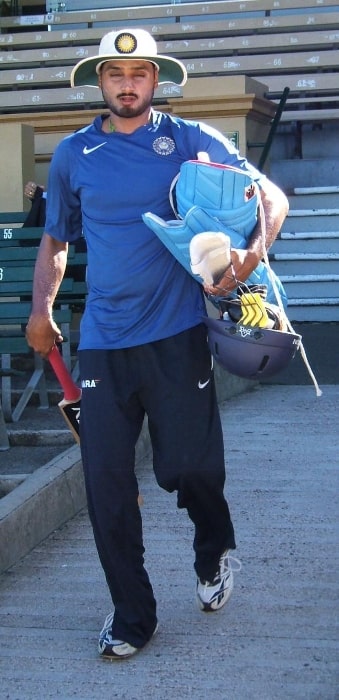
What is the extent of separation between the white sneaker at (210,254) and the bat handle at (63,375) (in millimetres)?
768

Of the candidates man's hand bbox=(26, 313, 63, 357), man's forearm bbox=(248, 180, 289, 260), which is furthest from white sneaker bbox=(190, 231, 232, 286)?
man's hand bbox=(26, 313, 63, 357)

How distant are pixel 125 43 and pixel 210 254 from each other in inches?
32.0

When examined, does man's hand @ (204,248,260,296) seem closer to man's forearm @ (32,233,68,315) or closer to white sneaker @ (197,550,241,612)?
man's forearm @ (32,233,68,315)

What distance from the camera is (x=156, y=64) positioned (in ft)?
11.4

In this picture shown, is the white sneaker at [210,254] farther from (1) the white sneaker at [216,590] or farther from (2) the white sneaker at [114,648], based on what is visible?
(2) the white sneaker at [114,648]

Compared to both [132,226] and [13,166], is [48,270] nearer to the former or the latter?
[132,226]

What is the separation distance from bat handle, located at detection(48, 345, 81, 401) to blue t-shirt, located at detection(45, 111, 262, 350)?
0.81ft

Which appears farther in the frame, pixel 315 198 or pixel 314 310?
pixel 315 198

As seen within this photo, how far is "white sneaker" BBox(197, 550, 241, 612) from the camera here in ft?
12.0

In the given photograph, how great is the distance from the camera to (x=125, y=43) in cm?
338

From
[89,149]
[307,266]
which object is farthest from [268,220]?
[307,266]

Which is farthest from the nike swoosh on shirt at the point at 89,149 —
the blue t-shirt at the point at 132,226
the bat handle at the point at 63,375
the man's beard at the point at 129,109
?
the bat handle at the point at 63,375

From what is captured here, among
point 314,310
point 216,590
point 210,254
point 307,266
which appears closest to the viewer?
point 210,254

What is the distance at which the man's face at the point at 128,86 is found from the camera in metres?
3.38
